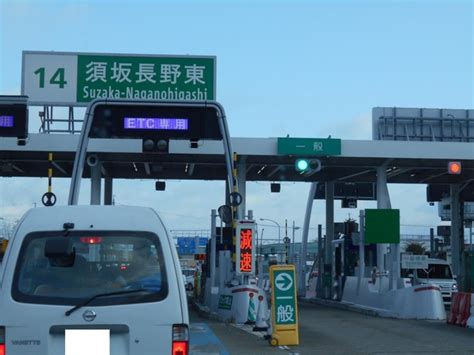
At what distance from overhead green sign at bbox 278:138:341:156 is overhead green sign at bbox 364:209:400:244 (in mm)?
2201

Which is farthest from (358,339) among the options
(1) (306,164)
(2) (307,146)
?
(2) (307,146)

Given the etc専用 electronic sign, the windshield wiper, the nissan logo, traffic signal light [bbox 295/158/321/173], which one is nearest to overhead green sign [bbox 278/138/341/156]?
traffic signal light [bbox 295/158/321/173]

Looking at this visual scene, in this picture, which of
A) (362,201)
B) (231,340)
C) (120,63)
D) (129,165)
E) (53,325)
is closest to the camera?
(53,325)

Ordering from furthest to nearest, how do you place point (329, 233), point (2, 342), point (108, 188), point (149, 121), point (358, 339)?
point (329, 233)
point (108, 188)
point (358, 339)
point (149, 121)
point (2, 342)

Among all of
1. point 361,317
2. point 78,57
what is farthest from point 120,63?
point 361,317

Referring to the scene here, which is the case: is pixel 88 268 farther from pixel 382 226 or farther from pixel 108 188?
pixel 108 188

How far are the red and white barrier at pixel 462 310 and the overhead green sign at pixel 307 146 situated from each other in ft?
19.7

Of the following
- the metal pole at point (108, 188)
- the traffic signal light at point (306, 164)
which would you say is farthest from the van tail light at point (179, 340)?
the metal pole at point (108, 188)

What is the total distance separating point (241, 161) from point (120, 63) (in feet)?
15.4

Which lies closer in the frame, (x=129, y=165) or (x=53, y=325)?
(x=53, y=325)

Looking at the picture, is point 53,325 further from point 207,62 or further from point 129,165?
point 129,165

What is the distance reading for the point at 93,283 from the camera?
6508mm

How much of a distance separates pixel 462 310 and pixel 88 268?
43.3ft

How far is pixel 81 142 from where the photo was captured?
41.1 feet
